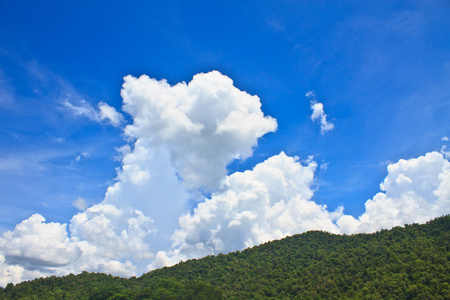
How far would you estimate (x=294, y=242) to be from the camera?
615 feet

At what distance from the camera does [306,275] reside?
125 m

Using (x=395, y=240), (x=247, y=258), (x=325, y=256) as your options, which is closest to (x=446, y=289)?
(x=395, y=240)

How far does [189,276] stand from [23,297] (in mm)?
73902

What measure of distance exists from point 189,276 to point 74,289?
55.7 metres

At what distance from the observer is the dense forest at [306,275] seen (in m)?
88.4

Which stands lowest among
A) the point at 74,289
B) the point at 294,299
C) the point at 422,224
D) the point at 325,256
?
the point at 294,299

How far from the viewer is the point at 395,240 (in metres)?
134

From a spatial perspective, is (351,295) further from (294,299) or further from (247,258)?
(247,258)

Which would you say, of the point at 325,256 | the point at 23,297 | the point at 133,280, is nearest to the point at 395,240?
the point at 325,256

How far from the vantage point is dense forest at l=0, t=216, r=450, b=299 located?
88.4 metres

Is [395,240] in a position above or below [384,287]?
above

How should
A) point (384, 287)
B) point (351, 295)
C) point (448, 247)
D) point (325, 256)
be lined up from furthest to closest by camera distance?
1. point (325, 256)
2. point (448, 247)
3. point (351, 295)
4. point (384, 287)

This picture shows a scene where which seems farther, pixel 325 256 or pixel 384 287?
pixel 325 256

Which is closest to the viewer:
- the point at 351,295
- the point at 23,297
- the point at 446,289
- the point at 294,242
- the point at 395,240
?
the point at 446,289
